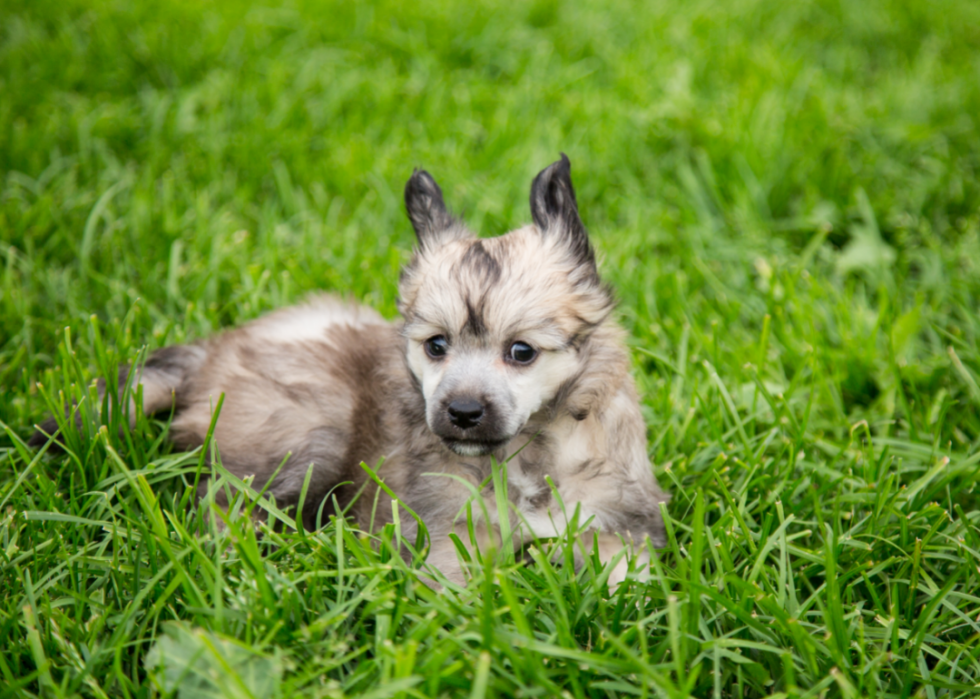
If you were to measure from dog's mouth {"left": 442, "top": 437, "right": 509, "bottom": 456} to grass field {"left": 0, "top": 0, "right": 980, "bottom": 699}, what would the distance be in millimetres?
366

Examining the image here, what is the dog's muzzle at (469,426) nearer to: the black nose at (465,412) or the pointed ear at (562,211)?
the black nose at (465,412)

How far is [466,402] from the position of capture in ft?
7.88

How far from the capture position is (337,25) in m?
6.43

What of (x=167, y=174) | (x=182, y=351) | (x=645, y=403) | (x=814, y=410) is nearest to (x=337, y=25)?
(x=167, y=174)

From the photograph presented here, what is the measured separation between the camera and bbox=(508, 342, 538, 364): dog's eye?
2525 mm

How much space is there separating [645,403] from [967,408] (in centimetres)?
133

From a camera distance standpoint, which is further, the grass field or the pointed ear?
the pointed ear

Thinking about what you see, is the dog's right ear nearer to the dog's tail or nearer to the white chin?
the white chin

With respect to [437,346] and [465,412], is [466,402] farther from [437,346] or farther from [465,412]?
[437,346]

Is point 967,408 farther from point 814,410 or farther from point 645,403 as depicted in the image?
point 645,403

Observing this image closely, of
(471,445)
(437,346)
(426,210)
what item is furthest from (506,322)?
(426,210)

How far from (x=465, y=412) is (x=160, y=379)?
58.3 inches

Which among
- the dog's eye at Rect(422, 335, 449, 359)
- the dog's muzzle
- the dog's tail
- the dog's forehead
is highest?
the dog's forehead

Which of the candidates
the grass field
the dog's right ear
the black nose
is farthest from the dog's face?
the grass field
